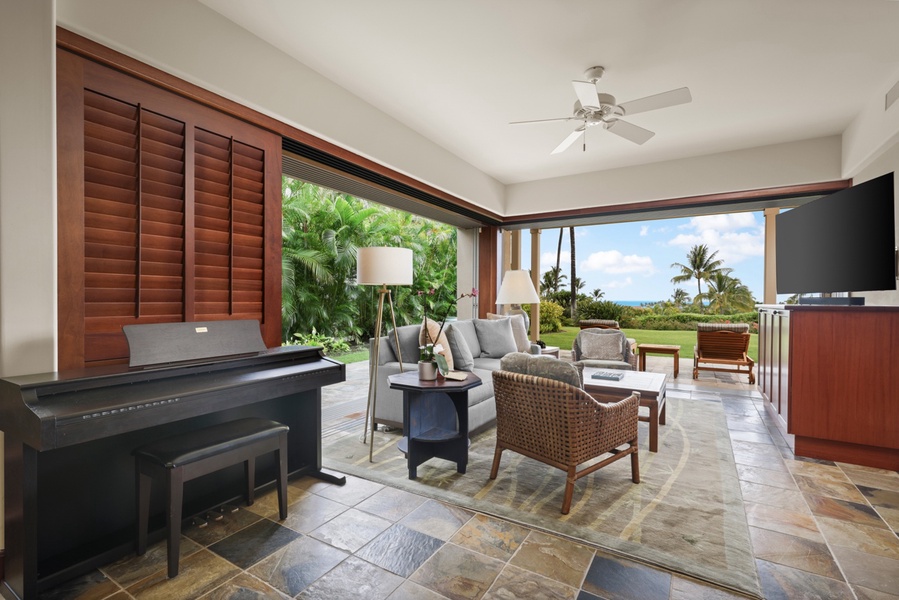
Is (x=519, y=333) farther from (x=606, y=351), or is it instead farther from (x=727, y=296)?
(x=727, y=296)

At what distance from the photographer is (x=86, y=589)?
172 cm

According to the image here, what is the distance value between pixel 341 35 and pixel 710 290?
13082mm

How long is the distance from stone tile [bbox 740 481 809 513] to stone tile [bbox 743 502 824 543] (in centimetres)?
6

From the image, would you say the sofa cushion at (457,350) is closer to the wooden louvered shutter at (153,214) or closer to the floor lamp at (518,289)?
the wooden louvered shutter at (153,214)

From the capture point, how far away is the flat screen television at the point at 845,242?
10.2 feet

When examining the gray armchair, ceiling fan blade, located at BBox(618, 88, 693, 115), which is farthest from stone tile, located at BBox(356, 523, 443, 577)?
the gray armchair

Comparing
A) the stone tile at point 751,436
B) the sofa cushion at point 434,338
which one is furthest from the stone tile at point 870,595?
the sofa cushion at point 434,338

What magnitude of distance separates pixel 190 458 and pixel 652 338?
10.8m

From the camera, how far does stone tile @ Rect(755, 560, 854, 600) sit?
167 centimetres

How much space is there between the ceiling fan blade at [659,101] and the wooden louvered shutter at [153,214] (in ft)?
8.32

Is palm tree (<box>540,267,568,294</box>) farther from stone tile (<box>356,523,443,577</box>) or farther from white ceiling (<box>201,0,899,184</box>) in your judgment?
stone tile (<box>356,523,443,577</box>)

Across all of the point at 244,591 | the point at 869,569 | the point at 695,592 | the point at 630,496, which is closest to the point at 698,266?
the point at 630,496

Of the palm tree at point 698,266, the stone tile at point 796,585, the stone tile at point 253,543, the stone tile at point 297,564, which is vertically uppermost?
the palm tree at point 698,266

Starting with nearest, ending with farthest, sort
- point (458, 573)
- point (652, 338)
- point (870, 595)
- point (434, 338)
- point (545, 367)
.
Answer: point (870, 595), point (458, 573), point (545, 367), point (434, 338), point (652, 338)
